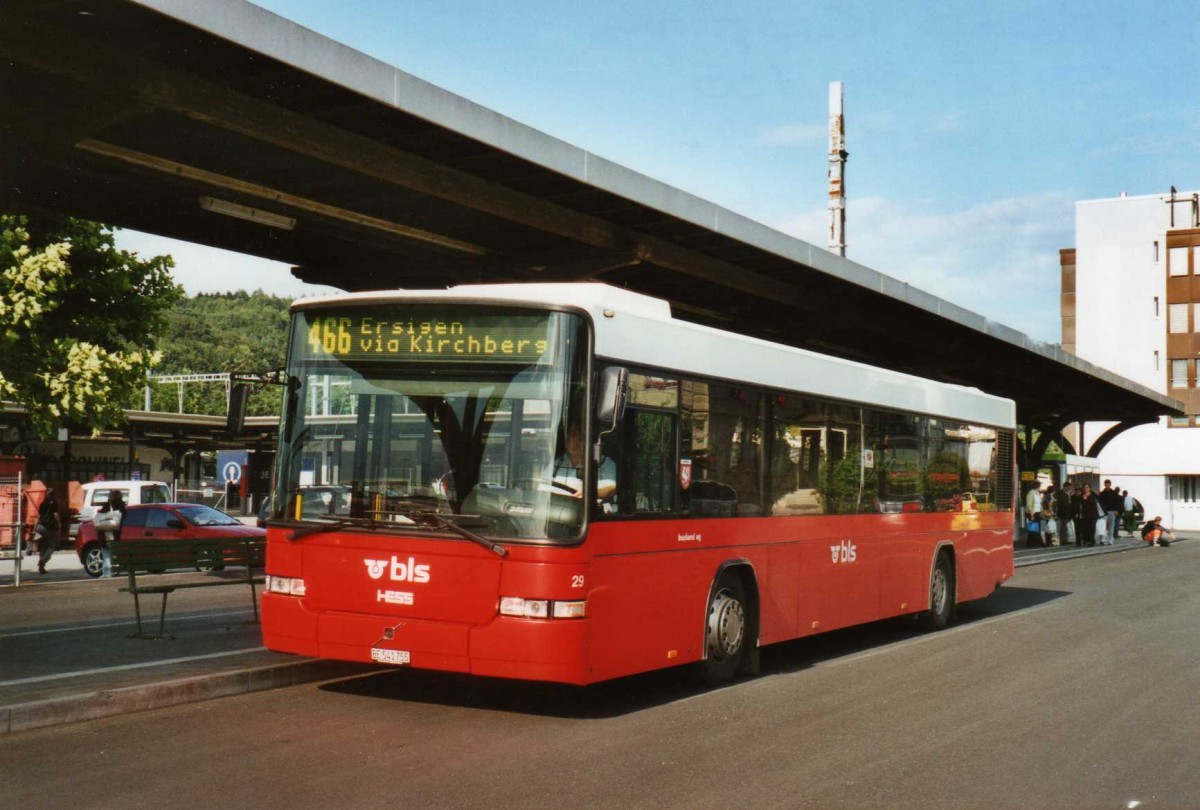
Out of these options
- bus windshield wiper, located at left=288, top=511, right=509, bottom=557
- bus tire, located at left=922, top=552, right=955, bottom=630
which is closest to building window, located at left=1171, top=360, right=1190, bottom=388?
bus tire, located at left=922, top=552, right=955, bottom=630

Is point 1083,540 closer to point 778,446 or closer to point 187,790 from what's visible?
point 778,446

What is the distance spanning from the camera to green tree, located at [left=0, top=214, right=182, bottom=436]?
25.1 meters

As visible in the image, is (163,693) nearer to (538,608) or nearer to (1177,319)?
(538,608)

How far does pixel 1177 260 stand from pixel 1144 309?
3.44 m

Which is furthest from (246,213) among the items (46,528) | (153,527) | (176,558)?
(46,528)

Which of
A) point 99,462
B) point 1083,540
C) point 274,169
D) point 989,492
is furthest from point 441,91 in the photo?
point 99,462

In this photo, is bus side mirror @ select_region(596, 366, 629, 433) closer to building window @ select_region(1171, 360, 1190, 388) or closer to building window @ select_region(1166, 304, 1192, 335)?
building window @ select_region(1166, 304, 1192, 335)

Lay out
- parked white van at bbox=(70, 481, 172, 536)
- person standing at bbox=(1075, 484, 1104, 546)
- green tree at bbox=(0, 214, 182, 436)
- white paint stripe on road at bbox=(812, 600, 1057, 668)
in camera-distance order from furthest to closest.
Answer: person standing at bbox=(1075, 484, 1104, 546) → parked white van at bbox=(70, 481, 172, 536) → green tree at bbox=(0, 214, 182, 436) → white paint stripe on road at bbox=(812, 600, 1057, 668)

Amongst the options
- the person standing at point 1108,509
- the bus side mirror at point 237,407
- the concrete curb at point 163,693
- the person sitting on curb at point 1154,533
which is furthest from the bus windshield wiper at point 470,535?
the person sitting on curb at point 1154,533

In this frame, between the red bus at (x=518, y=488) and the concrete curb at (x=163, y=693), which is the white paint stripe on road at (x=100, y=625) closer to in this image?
the concrete curb at (x=163, y=693)

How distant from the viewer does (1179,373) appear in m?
78.1

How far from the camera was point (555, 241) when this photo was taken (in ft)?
56.0

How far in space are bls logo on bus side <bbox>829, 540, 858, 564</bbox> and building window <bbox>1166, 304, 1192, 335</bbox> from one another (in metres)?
72.6

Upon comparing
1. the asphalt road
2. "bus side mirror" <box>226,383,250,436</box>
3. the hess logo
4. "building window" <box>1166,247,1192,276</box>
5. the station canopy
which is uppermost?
"building window" <box>1166,247,1192,276</box>
